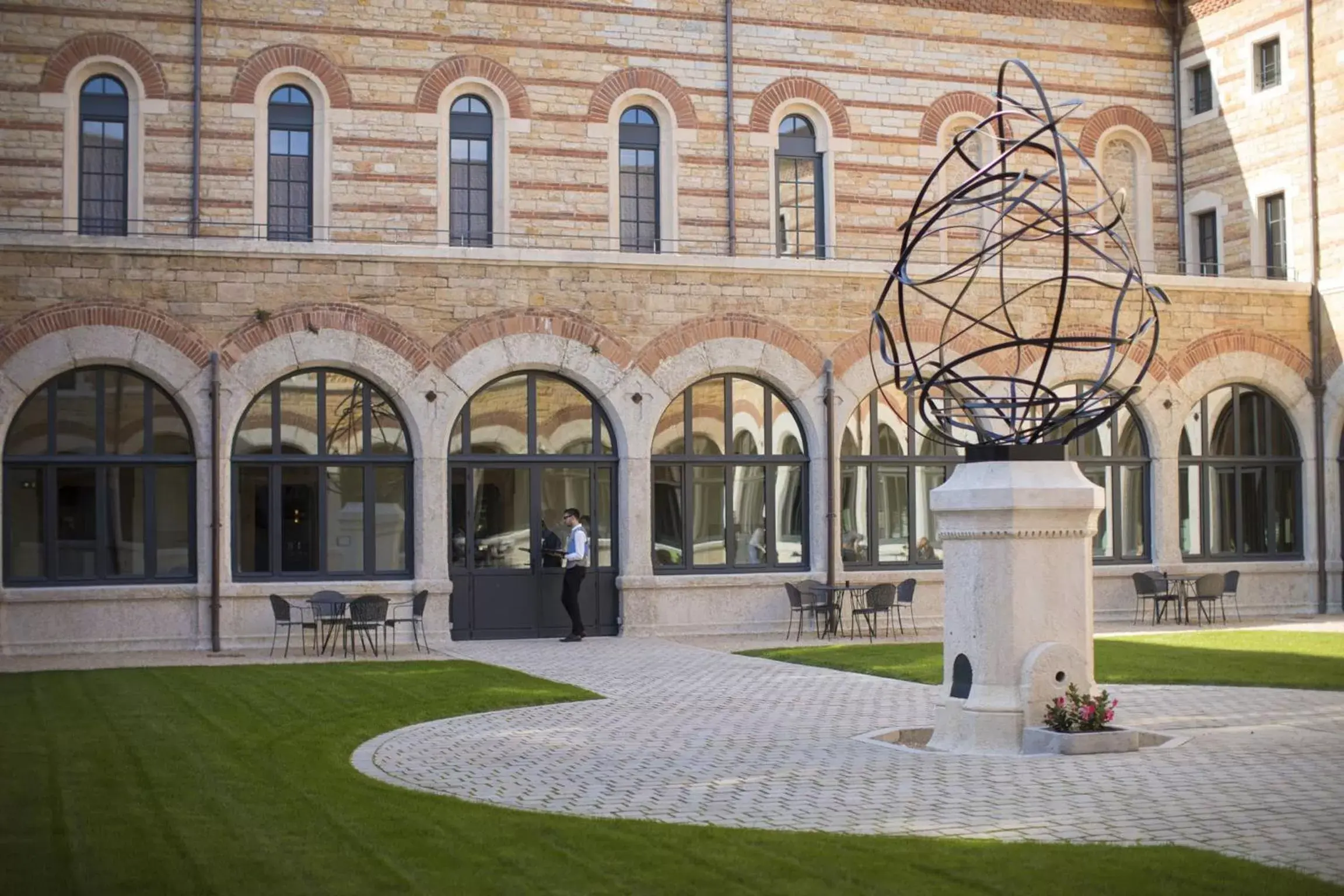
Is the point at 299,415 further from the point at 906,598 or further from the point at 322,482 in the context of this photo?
the point at 906,598

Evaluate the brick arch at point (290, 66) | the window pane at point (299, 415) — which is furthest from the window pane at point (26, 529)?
the brick arch at point (290, 66)

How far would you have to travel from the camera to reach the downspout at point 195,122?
22422 millimetres

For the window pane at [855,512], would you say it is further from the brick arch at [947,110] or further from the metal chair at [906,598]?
the brick arch at [947,110]

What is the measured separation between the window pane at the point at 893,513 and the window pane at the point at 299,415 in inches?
314

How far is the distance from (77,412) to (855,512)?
34.8ft

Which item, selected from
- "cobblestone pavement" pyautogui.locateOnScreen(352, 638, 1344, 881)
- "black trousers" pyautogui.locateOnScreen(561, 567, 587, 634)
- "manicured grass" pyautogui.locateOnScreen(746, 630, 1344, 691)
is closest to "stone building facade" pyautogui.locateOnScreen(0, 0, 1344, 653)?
"black trousers" pyautogui.locateOnScreen(561, 567, 587, 634)

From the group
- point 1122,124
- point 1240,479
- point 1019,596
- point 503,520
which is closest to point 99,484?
point 503,520

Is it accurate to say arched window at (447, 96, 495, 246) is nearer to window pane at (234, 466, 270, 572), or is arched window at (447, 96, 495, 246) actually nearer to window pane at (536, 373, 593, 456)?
window pane at (536, 373, 593, 456)

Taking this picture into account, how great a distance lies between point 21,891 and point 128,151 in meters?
17.6

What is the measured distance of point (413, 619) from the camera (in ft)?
63.1

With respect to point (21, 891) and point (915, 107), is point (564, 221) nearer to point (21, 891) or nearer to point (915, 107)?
point (915, 107)

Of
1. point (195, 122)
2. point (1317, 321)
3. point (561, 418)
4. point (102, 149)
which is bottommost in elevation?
point (561, 418)

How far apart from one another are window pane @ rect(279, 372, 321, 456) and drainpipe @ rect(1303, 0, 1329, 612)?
15.3m

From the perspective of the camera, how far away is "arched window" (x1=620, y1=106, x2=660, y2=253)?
79.9 ft
